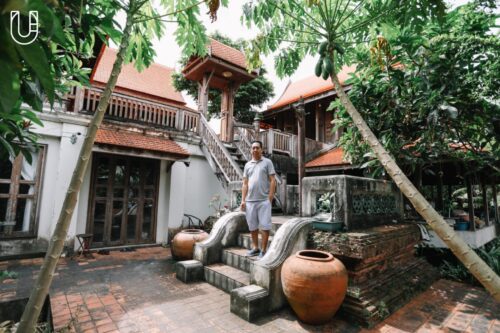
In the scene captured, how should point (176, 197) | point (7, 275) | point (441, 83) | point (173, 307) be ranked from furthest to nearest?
point (176, 197) → point (7, 275) → point (441, 83) → point (173, 307)

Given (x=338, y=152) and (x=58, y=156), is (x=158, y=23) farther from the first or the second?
(x=338, y=152)

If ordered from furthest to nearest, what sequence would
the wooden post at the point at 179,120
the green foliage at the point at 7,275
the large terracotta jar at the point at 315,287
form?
the wooden post at the point at 179,120 → the green foliage at the point at 7,275 → the large terracotta jar at the point at 315,287

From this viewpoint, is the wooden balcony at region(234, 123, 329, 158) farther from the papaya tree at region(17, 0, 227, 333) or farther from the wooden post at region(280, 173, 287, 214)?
the papaya tree at region(17, 0, 227, 333)

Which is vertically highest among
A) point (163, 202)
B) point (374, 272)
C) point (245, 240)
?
point (163, 202)

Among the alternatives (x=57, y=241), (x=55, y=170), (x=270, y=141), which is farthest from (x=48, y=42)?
(x=270, y=141)

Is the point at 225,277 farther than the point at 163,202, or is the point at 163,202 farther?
the point at 163,202

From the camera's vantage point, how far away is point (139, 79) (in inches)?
513

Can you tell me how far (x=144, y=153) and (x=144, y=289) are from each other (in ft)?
13.6

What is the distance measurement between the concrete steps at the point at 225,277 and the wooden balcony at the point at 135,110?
19.2 ft

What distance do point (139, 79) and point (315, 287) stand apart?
1337 cm

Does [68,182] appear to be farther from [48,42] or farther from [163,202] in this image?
[48,42]

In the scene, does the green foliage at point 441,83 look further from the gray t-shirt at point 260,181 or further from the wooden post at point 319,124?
the wooden post at point 319,124

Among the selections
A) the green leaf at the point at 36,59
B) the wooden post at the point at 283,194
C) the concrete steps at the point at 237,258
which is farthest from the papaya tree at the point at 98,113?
the wooden post at the point at 283,194

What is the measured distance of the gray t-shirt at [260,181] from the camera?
14.3 feet
